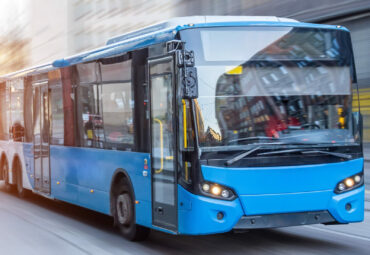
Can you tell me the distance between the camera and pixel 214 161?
294 inches

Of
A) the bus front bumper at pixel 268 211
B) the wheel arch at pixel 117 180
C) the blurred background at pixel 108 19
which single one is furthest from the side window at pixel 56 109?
the blurred background at pixel 108 19

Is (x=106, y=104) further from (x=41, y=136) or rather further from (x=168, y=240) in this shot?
(x=41, y=136)

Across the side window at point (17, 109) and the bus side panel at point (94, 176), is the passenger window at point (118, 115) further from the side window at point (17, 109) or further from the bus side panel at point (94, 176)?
the side window at point (17, 109)

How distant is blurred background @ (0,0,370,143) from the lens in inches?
820

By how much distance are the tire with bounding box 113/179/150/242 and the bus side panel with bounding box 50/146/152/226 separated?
24 centimetres

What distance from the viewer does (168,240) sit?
30.5 ft

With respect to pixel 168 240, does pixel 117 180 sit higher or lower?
higher

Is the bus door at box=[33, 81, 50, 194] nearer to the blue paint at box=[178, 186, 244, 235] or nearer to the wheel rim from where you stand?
the wheel rim

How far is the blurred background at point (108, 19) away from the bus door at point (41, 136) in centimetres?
1019

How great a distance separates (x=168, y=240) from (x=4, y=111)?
849 cm

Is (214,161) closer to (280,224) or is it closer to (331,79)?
(280,224)

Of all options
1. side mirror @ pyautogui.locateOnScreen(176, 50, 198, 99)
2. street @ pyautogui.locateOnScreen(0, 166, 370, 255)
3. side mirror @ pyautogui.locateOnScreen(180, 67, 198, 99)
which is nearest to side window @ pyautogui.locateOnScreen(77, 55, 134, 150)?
street @ pyautogui.locateOnScreen(0, 166, 370, 255)

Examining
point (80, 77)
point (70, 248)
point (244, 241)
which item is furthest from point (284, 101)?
point (80, 77)

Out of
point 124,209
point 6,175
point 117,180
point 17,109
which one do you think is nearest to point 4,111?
point 17,109
